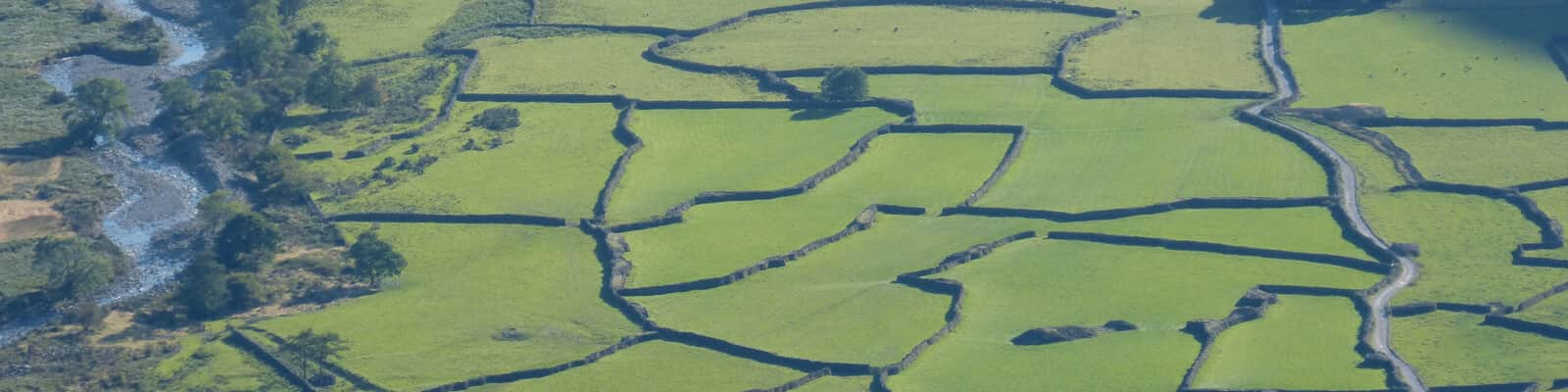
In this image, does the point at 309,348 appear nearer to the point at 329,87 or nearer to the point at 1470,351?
the point at 329,87

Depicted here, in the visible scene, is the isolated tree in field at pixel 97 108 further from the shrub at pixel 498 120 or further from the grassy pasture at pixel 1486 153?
the grassy pasture at pixel 1486 153

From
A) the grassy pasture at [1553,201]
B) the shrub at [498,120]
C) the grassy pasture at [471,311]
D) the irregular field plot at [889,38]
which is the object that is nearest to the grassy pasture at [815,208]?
the grassy pasture at [471,311]

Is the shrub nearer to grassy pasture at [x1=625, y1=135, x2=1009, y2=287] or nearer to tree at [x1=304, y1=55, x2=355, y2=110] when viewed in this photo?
tree at [x1=304, y1=55, x2=355, y2=110]

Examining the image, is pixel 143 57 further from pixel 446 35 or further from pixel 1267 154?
pixel 1267 154

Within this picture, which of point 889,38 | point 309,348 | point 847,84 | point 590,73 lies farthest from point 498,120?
point 309,348

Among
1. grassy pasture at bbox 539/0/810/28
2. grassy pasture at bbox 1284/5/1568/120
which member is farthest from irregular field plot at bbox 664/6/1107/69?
grassy pasture at bbox 1284/5/1568/120

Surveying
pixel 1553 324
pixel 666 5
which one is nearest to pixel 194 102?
pixel 666 5
